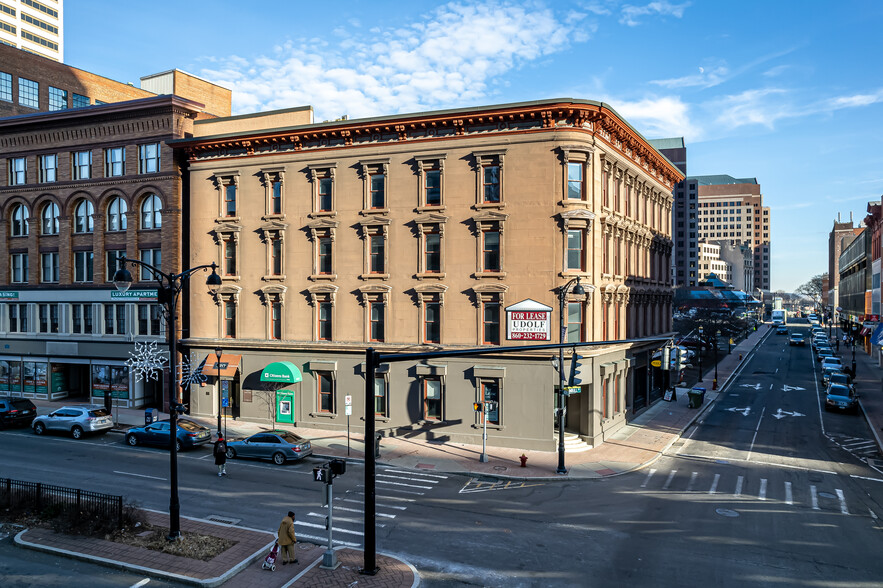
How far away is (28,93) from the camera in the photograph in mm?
58719

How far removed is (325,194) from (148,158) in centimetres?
1356

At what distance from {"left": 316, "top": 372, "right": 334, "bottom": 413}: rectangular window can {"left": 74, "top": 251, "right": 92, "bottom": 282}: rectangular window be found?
19615mm

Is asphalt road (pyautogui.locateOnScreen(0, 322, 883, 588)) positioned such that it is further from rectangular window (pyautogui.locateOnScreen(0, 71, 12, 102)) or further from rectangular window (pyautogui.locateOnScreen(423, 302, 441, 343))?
rectangular window (pyautogui.locateOnScreen(0, 71, 12, 102))

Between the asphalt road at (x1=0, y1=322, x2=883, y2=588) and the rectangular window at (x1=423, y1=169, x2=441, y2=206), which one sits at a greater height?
the rectangular window at (x1=423, y1=169, x2=441, y2=206)

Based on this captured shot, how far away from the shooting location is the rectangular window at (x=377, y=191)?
108 feet

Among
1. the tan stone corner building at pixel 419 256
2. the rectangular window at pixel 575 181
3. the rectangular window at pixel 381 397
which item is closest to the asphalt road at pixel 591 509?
the rectangular window at pixel 381 397

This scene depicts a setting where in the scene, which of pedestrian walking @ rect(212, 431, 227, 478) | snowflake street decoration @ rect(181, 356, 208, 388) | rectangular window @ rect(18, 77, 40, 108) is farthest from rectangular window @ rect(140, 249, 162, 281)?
rectangular window @ rect(18, 77, 40, 108)

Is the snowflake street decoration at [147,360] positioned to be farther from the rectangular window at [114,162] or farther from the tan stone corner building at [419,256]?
the rectangular window at [114,162]

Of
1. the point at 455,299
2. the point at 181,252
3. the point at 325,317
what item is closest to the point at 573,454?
the point at 455,299

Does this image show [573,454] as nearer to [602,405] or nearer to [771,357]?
[602,405]

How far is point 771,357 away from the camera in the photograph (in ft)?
244

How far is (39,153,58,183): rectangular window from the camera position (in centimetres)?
4194

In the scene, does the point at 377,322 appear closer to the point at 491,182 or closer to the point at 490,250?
the point at 490,250

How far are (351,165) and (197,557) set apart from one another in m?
22.6
